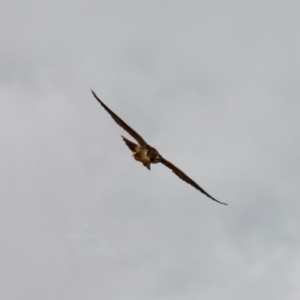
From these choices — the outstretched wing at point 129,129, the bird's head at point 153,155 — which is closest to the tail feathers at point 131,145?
the outstretched wing at point 129,129

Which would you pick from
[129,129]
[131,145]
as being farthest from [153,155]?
[129,129]

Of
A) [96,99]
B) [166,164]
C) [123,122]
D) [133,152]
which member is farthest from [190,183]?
[96,99]

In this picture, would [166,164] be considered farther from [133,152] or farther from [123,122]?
[123,122]

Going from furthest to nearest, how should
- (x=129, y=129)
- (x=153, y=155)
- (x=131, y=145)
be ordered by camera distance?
1. (x=131, y=145)
2. (x=153, y=155)
3. (x=129, y=129)

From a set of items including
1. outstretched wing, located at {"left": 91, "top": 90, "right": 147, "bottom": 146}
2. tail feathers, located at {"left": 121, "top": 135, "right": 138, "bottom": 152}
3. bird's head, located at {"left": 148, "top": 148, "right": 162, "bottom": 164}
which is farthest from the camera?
tail feathers, located at {"left": 121, "top": 135, "right": 138, "bottom": 152}

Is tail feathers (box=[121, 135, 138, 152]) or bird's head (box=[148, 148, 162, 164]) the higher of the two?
tail feathers (box=[121, 135, 138, 152])

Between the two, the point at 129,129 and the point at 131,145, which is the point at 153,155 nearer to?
the point at 131,145

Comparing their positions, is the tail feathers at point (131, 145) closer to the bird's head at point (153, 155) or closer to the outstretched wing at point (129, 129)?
the outstretched wing at point (129, 129)

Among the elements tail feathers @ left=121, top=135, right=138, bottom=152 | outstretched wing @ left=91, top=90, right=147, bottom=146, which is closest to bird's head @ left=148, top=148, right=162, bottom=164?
outstretched wing @ left=91, top=90, right=147, bottom=146

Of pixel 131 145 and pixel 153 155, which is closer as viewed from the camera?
pixel 153 155

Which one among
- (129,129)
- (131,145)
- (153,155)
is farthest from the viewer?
(131,145)

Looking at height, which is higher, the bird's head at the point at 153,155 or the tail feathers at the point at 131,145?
the tail feathers at the point at 131,145

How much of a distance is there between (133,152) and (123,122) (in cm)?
292

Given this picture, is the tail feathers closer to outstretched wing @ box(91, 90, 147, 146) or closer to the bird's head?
outstretched wing @ box(91, 90, 147, 146)
